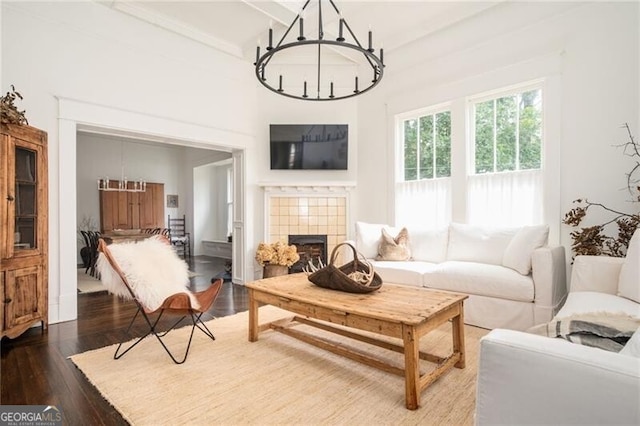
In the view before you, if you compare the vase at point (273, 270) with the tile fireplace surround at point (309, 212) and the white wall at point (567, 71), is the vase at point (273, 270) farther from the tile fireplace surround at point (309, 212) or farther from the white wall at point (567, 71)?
the white wall at point (567, 71)

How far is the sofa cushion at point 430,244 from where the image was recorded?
392 centimetres

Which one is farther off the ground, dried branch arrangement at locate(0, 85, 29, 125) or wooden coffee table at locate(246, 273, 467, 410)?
dried branch arrangement at locate(0, 85, 29, 125)

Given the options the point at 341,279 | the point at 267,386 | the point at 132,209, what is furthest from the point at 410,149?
the point at 132,209

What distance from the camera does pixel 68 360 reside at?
245cm

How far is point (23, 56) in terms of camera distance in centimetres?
320

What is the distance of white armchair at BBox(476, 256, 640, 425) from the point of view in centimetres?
81

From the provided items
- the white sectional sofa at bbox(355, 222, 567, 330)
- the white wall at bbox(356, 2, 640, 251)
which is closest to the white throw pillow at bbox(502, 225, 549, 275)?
the white sectional sofa at bbox(355, 222, 567, 330)

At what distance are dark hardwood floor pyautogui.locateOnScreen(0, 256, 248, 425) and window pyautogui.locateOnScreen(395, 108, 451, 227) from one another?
2560 millimetres

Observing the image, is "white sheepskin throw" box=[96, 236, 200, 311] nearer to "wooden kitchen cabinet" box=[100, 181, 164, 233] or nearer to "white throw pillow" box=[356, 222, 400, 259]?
"white throw pillow" box=[356, 222, 400, 259]

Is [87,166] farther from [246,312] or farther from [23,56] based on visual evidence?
[246,312]

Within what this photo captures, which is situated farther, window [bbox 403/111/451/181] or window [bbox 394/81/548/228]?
window [bbox 403/111/451/181]

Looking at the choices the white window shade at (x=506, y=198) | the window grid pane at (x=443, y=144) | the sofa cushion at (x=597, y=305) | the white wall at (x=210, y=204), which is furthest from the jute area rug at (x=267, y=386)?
the white wall at (x=210, y=204)

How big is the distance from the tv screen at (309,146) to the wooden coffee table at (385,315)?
8.91 feet

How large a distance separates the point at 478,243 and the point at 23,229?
4.34 m
